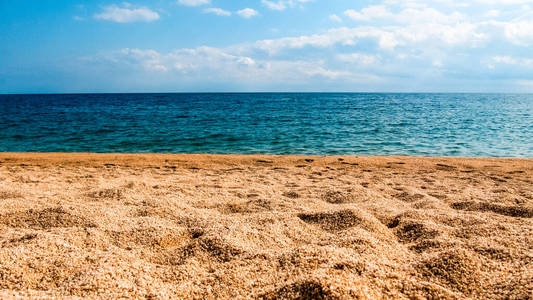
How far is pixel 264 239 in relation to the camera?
132 inches

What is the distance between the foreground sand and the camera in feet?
7.55

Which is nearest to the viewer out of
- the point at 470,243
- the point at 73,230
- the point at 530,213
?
the point at 470,243

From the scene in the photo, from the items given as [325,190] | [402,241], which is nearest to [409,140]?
[325,190]

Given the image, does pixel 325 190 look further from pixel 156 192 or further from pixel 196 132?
pixel 196 132

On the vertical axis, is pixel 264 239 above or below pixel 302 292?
below

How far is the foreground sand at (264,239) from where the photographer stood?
230cm

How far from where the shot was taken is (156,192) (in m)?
5.36

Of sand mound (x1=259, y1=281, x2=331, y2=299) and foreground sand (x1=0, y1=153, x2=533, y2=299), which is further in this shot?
foreground sand (x1=0, y1=153, x2=533, y2=299)

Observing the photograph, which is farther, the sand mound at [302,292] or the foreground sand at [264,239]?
the foreground sand at [264,239]

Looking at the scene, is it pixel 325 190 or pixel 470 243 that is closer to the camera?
pixel 470 243

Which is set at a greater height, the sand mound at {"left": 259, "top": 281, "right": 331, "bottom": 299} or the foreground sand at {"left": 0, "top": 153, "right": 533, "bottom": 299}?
the sand mound at {"left": 259, "top": 281, "right": 331, "bottom": 299}

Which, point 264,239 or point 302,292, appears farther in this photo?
point 264,239

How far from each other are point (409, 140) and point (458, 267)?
14.4 metres

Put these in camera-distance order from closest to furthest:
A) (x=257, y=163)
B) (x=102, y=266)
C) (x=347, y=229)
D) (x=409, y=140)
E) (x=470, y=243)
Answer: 1. (x=102, y=266)
2. (x=470, y=243)
3. (x=347, y=229)
4. (x=257, y=163)
5. (x=409, y=140)
